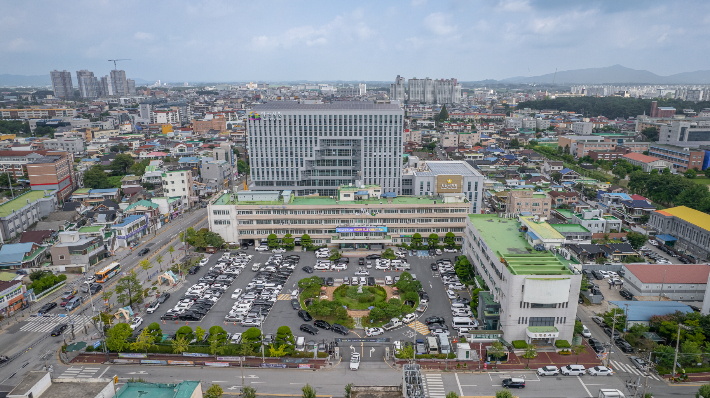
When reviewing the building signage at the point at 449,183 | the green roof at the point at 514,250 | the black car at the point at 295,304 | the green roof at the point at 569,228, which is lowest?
the black car at the point at 295,304

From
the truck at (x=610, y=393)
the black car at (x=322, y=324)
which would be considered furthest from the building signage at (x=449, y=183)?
the truck at (x=610, y=393)

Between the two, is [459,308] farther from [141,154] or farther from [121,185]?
[141,154]

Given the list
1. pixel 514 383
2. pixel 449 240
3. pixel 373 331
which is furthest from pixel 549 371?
pixel 449 240

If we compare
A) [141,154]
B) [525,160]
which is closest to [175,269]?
[141,154]

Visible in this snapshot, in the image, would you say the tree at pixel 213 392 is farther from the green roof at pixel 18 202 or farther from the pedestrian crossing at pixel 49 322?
the green roof at pixel 18 202

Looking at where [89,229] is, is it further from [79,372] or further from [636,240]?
[636,240]
